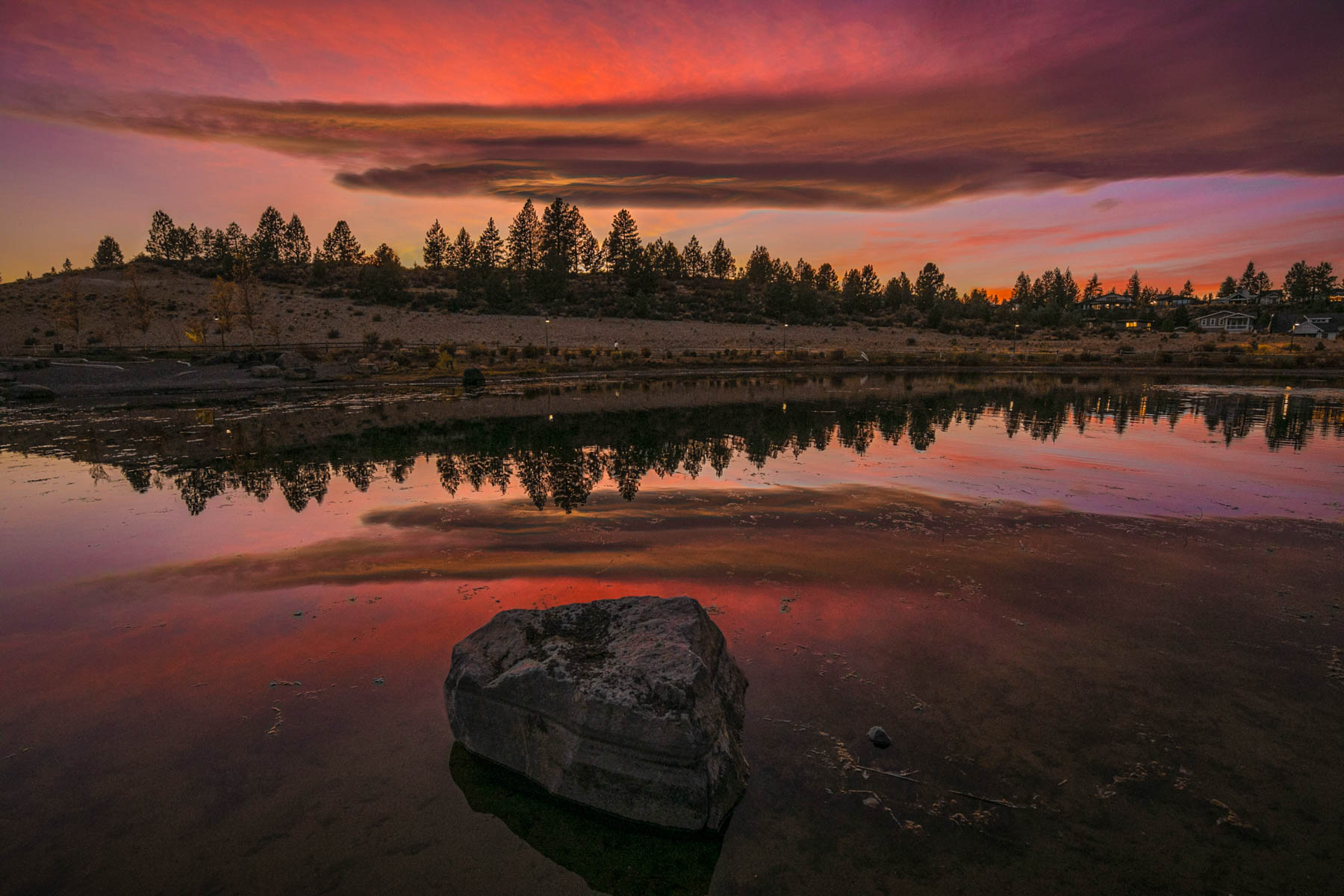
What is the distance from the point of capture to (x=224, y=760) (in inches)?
221

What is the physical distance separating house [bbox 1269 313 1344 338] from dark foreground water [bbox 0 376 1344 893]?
123 metres

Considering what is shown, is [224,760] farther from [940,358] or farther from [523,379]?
[940,358]

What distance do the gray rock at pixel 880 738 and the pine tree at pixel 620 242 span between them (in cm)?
14260

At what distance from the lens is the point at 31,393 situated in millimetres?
37406

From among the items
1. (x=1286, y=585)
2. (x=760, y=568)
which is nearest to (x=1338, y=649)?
(x=1286, y=585)

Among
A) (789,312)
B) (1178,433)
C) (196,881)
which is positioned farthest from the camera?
(789,312)

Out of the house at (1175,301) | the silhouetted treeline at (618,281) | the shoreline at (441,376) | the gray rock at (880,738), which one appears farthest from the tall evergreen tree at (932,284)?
the gray rock at (880,738)

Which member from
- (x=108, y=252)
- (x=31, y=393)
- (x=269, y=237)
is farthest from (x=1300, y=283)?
(x=108, y=252)

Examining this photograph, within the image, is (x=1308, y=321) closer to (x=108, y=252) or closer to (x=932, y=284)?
(x=932, y=284)

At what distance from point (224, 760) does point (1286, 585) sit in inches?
524

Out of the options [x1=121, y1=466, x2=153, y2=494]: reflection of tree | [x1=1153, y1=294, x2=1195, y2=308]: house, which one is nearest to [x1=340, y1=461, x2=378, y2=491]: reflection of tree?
[x1=121, y1=466, x2=153, y2=494]: reflection of tree

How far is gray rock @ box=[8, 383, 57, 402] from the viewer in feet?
122

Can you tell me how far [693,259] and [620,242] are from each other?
28.3 metres

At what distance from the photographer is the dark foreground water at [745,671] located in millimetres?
4613
